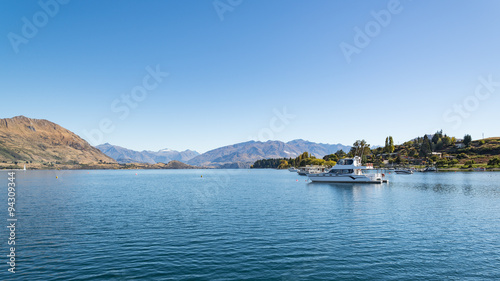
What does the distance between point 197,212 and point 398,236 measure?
106ft

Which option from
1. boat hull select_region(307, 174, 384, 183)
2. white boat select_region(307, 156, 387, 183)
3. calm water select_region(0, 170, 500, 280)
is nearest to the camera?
calm water select_region(0, 170, 500, 280)

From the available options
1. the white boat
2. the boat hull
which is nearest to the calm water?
the boat hull

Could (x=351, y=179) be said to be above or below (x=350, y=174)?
below

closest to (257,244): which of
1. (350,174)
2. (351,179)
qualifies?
(350,174)

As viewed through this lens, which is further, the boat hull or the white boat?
the white boat

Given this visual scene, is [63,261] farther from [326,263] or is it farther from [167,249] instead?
[326,263]

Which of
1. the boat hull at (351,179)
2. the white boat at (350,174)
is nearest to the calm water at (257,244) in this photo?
the boat hull at (351,179)

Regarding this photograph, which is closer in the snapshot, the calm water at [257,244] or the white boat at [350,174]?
the calm water at [257,244]

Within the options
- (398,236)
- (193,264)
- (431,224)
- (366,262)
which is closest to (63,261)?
(193,264)

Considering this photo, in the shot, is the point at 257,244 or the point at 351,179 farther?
the point at 351,179

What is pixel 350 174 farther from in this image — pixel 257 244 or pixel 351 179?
pixel 257 244

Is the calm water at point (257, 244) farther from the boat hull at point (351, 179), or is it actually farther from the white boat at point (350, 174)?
the white boat at point (350, 174)

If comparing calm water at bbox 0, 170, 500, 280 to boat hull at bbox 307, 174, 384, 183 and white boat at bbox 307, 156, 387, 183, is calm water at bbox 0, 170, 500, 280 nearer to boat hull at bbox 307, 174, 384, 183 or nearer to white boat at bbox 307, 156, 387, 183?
boat hull at bbox 307, 174, 384, 183

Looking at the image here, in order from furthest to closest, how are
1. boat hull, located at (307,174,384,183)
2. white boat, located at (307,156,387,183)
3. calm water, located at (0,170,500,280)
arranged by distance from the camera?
1. white boat, located at (307,156,387,183)
2. boat hull, located at (307,174,384,183)
3. calm water, located at (0,170,500,280)
